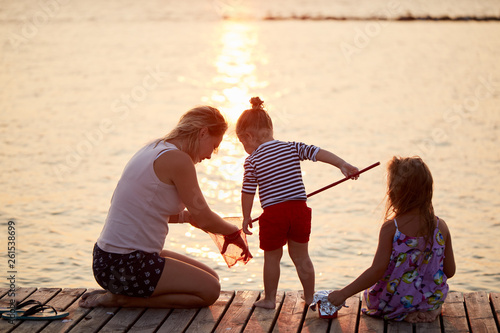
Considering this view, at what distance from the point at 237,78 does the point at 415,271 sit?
9913 millimetres

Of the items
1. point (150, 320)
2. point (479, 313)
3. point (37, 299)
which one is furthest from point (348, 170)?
point (37, 299)

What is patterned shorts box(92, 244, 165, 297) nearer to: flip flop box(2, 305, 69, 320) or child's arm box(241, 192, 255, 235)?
flip flop box(2, 305, 69, 320)

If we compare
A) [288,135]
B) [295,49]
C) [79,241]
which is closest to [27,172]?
[79,241]

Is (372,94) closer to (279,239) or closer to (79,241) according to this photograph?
(79,241)

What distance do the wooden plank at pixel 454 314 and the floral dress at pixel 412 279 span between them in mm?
104

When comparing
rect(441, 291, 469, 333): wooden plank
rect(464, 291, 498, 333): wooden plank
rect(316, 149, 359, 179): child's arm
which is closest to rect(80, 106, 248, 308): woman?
rect(316, 149, 359, 179): child's arm

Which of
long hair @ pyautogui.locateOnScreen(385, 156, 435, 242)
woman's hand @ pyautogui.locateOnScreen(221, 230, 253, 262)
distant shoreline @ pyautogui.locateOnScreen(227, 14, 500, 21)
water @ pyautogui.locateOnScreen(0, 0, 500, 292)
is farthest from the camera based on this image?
distant shoreline @ pyautogui.locateOnScreen(227, 14, 500, 21)

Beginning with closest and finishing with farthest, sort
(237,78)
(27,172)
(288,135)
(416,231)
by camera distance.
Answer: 1. (416,231)
2. (27,172)
3. (288,135)
4. (237,78)

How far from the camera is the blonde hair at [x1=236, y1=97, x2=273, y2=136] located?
12.5 feet

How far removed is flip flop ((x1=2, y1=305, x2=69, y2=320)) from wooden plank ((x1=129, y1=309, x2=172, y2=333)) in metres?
0.38

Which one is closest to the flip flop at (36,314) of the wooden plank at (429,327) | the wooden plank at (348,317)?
the wooden plank at (348,317)

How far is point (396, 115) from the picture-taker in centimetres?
1041

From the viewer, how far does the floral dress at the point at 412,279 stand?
11.5ft

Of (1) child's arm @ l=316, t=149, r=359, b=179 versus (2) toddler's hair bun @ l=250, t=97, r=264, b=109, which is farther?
(2) toddler's hair bun @ l=250, t=97, r=264, b=109
